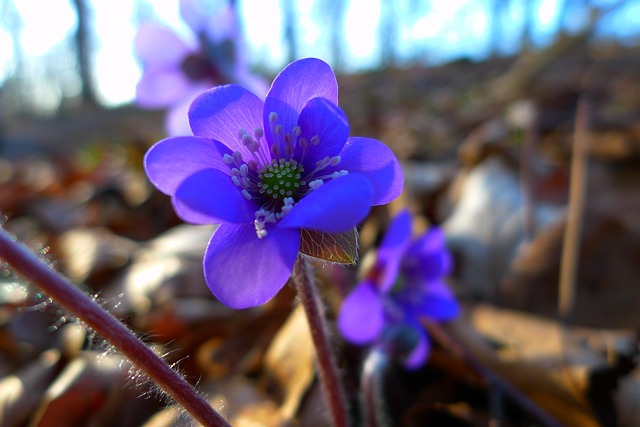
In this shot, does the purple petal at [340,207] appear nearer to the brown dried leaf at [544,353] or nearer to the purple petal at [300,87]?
the purple petal at [300,87]

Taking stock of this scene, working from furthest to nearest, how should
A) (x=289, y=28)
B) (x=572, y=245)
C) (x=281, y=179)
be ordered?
(x=289, y=28), (x=572, y=245), (x=281, y=179)

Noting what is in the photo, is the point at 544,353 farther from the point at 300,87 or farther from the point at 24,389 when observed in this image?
the point at 24,389

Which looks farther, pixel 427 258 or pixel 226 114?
pixel 427 258

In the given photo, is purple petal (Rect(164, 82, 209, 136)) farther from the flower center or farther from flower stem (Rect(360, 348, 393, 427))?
flower stem (Rect(360, 348, 393, 427))

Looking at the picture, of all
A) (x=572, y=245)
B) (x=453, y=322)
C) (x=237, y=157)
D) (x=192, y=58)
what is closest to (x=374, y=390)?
(x=453, y=322)

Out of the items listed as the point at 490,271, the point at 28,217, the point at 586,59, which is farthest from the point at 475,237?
the point at 586,59

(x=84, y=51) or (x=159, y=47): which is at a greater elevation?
(x=159, y=47)

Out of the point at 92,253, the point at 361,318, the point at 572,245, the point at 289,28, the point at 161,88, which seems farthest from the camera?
the point at 289,28
